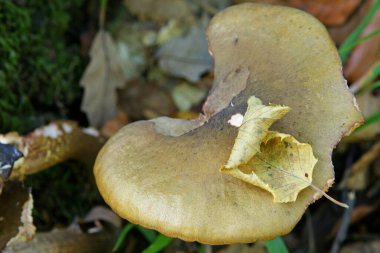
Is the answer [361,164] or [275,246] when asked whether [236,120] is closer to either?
[275,246]

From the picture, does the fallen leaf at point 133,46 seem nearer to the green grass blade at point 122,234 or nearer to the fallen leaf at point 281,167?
the green grass blade at point 122,234

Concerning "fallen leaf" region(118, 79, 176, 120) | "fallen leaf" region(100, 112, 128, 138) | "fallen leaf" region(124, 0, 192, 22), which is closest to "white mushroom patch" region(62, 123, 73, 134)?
"fallen leaf" region(100, 112, 128, 138)

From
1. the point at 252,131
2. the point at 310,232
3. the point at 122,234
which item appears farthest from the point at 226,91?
the point at 310,232

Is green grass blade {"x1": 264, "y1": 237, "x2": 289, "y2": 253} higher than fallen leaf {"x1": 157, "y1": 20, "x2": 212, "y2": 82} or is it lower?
lower

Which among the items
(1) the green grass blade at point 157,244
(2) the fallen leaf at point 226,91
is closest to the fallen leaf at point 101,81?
(1) the green grass blade at point 157,244

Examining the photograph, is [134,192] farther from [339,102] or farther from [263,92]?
[339,102]

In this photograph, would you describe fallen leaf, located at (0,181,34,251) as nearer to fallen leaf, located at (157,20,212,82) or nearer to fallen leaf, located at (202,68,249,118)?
fallen leaf, located at (202,68,249,118)
